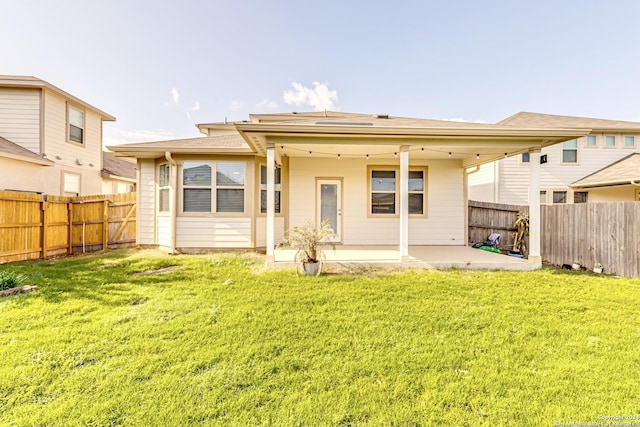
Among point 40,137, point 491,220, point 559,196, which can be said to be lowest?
point 491,220

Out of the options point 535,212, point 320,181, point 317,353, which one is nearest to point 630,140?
point 535,212

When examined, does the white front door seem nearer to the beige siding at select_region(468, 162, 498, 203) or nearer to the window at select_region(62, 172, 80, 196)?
the beige siding at select_region(468, 162, 498, 203)

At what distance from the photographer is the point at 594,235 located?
603 cm

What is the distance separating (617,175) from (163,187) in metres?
16.0

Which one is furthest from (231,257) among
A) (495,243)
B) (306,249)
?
(495,243)

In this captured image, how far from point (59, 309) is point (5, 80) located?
10390 millimetres

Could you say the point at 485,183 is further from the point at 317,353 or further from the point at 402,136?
the point at 317,353

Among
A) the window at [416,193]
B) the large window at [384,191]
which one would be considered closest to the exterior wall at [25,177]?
the large window at [384,191]

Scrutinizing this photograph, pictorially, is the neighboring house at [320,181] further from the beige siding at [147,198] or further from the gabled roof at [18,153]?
the gabled roof at [18,153]

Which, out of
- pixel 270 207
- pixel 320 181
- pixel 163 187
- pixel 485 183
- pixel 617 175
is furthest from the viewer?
pixel 485 183

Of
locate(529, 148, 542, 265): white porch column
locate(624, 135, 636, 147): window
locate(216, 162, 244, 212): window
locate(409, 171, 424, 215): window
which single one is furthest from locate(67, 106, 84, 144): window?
locate(624, 135, 636, 147): window

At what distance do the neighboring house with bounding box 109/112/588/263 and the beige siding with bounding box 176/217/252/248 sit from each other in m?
0.03

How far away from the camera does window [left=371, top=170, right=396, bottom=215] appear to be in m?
A: 8.55

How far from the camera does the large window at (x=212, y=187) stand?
7555mm
